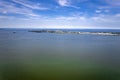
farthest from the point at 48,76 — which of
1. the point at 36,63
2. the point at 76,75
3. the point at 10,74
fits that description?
the point at 36,63

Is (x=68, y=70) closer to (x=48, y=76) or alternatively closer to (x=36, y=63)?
(x=48, y=76)

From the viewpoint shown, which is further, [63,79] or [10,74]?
[10,74]

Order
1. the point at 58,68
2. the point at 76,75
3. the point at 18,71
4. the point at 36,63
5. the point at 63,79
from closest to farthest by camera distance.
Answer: the point at 63,79 < the point at 76,75 < the point at 18,71 < the point at 58,68 < the point at 36,63

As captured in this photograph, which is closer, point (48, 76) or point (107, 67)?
point (48, 76)

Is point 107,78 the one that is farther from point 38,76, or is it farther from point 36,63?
point 36,63

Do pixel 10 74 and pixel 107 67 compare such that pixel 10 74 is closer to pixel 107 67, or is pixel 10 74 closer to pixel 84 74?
pixel 84 74

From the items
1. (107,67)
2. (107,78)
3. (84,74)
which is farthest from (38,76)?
(107,67)

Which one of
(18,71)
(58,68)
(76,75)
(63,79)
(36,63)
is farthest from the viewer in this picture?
(36,63)
